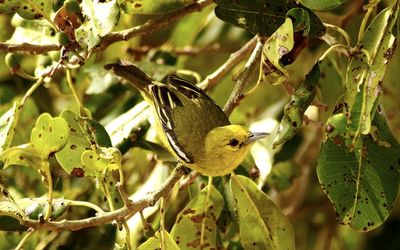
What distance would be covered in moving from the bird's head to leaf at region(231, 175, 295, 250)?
0.04 m

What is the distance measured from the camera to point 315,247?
7.75 ft

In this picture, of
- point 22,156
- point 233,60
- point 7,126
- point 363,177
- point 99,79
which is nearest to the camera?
point 22,156

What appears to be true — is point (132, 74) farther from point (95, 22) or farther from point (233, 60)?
point (95, 22)

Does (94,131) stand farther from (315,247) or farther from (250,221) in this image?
(315,247)

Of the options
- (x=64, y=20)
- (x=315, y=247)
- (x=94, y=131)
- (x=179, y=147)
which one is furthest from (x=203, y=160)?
(x=315, y=247)

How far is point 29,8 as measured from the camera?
4.36 ft

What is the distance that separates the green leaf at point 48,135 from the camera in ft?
3.68

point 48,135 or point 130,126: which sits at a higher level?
point 48,135

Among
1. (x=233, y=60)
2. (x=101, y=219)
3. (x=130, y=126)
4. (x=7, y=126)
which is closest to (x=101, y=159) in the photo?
(x=101, y=219)

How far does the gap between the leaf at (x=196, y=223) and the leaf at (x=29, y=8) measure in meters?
0.41

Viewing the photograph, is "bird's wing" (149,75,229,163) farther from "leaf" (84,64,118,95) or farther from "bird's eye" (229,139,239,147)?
"leaf" (84,64,118,95)

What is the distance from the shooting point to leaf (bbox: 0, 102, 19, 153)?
128 centimetres

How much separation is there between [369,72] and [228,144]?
13.2 inches

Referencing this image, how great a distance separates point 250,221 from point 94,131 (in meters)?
0.30
